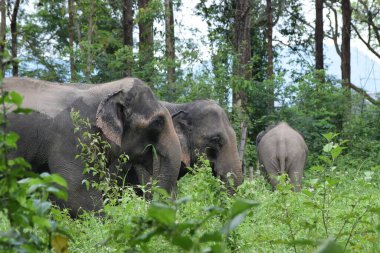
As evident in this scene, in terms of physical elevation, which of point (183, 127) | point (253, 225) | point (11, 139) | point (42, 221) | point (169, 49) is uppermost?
point (169, 49)

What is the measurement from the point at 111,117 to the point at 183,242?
6808mm

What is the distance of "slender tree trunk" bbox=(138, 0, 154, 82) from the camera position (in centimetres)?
1954

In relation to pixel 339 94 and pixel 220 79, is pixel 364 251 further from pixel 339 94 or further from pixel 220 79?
pixel 339 94

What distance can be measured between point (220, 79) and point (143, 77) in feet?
8.13

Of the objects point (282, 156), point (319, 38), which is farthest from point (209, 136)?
point (319, 38)

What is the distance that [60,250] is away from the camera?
3.01 m

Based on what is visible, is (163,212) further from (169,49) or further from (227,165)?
(169,49)

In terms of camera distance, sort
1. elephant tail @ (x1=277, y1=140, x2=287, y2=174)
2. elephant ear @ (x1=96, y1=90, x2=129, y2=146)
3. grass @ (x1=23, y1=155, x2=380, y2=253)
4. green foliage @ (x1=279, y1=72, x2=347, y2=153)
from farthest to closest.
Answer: green foliage @ (x1=279, y1=72, x2=347, y2=153), elephant tail @ (x1=277, y1=140, x2=287, y2=174), elephant ear @ (x1=96, y1=90, x2=129, y2=146), grass @ (x1=23, y1=155, x2=380, y2=253)

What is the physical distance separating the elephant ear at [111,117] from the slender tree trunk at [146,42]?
1008cm

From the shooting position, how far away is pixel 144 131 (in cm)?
959

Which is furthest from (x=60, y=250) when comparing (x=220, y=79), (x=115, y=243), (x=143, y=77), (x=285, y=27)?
(x=285, y=27)

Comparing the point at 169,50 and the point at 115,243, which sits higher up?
the point at 169,50

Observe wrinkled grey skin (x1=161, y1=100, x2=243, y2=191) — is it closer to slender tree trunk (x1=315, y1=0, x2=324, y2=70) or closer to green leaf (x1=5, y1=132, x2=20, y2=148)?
green leaf (x1=5, y1=132, x2=20, y2=148)

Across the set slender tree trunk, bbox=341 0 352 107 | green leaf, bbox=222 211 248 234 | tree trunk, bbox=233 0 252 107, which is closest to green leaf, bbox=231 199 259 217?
green leaf, bbox=222 211 248 234
